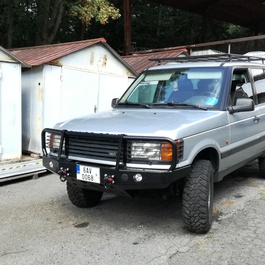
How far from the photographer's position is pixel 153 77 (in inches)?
203

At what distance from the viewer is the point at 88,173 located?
3.67 metres

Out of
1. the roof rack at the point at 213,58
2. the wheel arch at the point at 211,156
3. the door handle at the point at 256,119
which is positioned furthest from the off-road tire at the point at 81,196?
the door handle at the point at 256,119

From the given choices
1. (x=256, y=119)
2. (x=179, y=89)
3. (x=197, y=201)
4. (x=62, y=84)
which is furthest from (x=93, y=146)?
(x=62, y=84)

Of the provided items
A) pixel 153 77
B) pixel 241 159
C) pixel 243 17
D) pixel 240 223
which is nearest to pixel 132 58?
pixel 153 77

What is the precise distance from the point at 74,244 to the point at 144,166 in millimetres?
1147

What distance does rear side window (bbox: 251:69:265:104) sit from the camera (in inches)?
214

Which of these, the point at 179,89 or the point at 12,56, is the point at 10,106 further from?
the point at 179,89

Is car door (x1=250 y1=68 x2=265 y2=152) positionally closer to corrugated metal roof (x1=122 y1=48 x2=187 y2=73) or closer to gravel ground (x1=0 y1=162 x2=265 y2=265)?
gravel ground (x1=0 y1=162 x2=265 y2=265)

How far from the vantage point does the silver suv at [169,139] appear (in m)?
3.41

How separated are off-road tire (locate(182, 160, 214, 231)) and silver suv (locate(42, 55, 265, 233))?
1cm

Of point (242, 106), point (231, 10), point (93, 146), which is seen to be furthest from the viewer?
point (231, 10)

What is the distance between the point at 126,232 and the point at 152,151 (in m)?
1.12

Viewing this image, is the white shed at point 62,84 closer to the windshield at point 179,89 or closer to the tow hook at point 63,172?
the windshield at point 179,89

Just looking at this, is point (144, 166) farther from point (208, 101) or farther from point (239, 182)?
point (239, 182)
